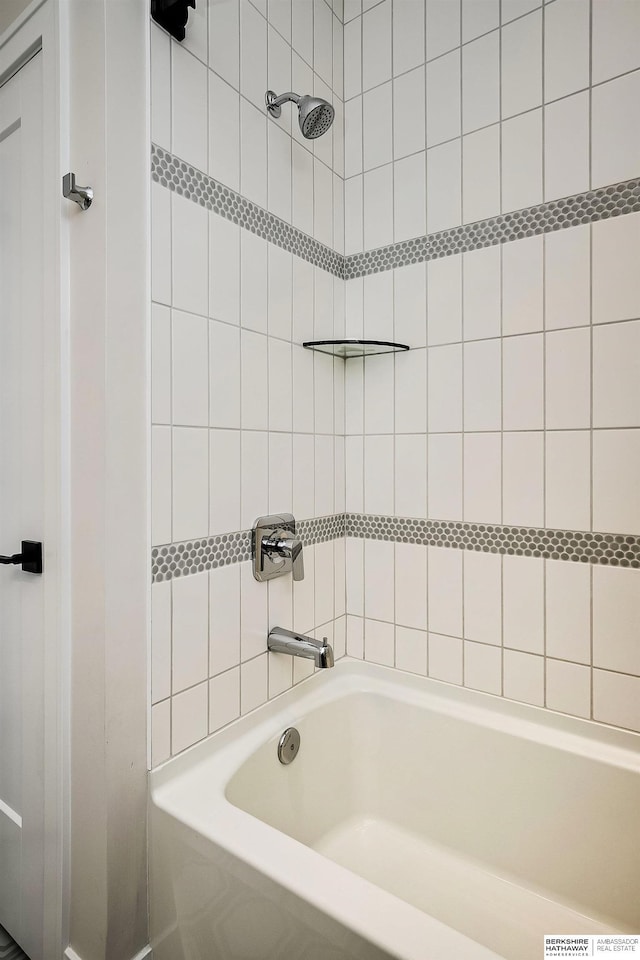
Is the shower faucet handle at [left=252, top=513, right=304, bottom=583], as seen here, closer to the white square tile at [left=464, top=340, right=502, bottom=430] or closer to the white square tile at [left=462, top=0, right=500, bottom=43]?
the white square tile at [left=464, top=340, right=502, bottom=430]

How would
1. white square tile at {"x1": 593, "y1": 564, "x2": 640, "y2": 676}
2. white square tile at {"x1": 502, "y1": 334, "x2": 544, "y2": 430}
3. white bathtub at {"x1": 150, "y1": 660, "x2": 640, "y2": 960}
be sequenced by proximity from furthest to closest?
white square tile at {"x1": 502, "y1": 334, "x2": 544, "y2": 430}, white square tile at {"x1": 593, "y1": 564, "x2": 640, "y2": 676}, white bathtub at {"x1": 150, "y1": 660, "x2": 640, "y2": 960}

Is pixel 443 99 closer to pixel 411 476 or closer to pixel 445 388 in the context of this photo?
pixel 445 388

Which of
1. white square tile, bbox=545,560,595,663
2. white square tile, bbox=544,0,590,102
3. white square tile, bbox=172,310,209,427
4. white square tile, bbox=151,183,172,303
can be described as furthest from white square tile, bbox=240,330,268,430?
white square tile, bbox=544,0,590,102

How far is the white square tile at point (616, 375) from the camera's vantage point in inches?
45.1

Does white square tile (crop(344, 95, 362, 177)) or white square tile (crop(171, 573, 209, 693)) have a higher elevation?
white square tile (crop(344, 95, 362, 177))

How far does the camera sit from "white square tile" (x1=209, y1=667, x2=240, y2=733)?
1140 millimetres

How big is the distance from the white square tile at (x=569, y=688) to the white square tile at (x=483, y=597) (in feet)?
0.47

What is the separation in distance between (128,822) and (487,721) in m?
0.86

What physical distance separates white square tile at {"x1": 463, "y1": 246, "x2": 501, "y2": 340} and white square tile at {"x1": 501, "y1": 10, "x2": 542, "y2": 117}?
34cm

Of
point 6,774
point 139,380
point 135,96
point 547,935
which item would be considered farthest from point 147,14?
point 547,935

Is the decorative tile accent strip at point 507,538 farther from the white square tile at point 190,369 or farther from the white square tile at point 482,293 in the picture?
the white square tile at point 190,369

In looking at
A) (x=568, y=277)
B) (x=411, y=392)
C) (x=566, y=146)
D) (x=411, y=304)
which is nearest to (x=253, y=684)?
(x=411, y=392)

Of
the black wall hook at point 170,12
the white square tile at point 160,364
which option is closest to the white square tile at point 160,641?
the white square tile at point 160,364

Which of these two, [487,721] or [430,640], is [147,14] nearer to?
[430,640]
